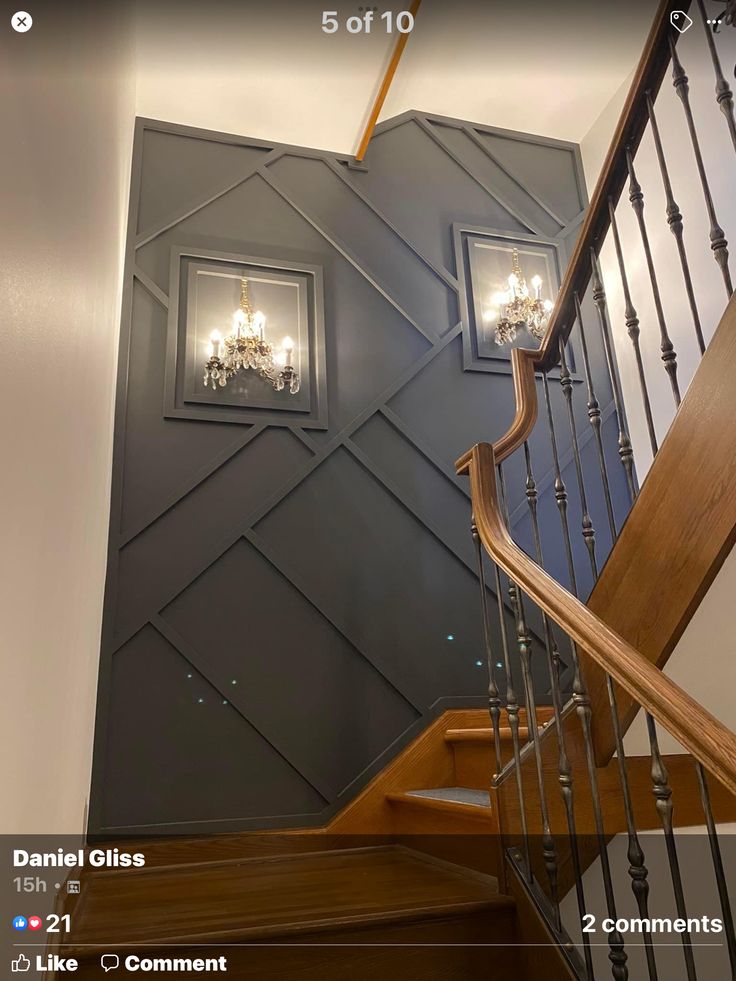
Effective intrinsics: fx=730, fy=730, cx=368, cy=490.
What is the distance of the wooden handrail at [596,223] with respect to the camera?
1992mm

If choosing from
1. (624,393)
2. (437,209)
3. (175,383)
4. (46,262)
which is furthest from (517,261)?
(46,262)

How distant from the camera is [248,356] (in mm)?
3291

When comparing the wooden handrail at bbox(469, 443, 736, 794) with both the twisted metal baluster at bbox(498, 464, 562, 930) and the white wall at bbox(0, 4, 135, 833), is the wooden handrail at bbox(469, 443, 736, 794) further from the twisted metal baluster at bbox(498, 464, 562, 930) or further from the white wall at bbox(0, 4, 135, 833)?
the white wall at bbox(0, 4, 135, 833)

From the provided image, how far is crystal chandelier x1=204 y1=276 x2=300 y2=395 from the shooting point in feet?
10.7

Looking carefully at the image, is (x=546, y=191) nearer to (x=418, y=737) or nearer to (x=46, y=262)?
(x=418, y=737)

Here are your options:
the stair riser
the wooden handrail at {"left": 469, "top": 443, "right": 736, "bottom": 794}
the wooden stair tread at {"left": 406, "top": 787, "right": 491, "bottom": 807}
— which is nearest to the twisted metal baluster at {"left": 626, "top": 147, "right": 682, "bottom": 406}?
the wooden handrail at {"left": 469, "top": 443, "right": 736, "bottom": 794}

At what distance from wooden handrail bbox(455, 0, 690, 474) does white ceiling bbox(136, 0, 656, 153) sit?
4.07ft

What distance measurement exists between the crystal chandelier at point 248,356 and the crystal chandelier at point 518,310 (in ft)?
3.70

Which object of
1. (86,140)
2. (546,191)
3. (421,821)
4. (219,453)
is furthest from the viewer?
(546,191)

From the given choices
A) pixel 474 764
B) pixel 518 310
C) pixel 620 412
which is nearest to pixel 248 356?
pixel 518 310

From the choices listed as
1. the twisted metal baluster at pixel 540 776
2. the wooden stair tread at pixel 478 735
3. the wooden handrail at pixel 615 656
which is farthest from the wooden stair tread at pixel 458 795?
the wooden handrail at pixel 615 656

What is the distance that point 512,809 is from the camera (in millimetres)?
1857

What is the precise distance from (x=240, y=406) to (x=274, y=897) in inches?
77.4

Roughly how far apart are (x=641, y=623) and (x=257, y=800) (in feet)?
5.44
